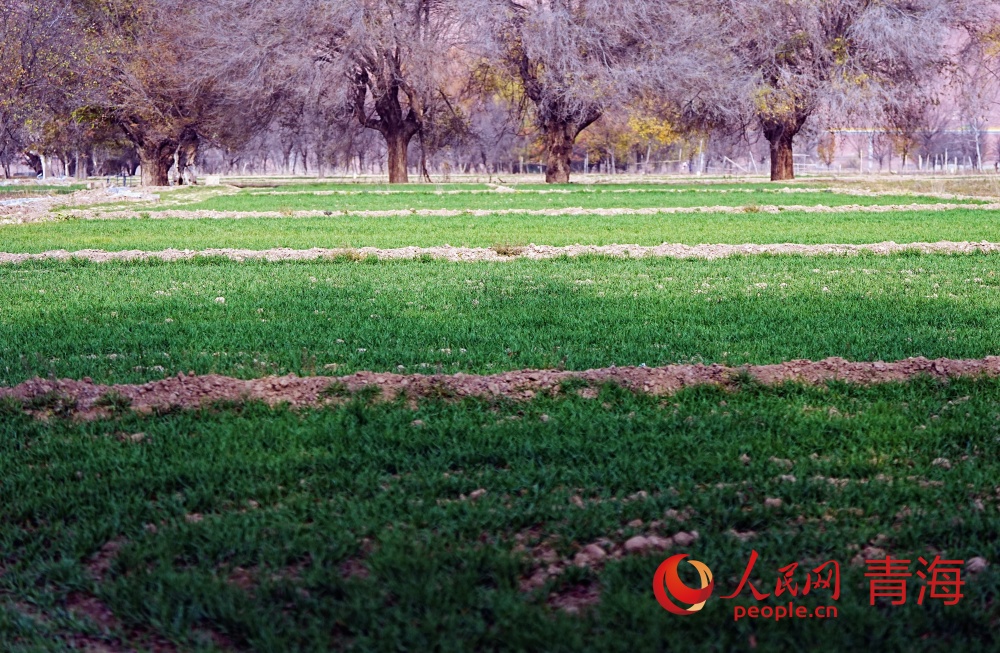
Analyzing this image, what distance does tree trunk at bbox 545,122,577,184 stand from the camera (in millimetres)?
49625

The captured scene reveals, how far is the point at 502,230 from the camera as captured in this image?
18.8 m

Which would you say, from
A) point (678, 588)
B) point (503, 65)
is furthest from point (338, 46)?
point (678, 588)

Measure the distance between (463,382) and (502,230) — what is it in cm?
1315

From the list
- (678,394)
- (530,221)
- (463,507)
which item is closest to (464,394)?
(678,394)

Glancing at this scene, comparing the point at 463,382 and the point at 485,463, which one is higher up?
the point at 463,382

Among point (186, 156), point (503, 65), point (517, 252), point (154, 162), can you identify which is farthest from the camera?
point (186, 156)

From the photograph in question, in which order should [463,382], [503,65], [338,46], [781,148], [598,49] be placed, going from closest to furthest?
[463,382] < [338,46] < [598,49] < [503,65] < [781,148]

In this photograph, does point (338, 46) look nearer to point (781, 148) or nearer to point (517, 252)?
point (781, 148)

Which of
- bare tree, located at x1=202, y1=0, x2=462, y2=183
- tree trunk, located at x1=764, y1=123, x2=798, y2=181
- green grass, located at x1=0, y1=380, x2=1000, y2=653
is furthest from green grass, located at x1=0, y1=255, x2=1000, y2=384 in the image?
tree trunk, located at x1=764, y1=123, x2=798, y2=181

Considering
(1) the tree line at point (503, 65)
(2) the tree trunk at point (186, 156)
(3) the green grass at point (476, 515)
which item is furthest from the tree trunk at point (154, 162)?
(3) the green grass at point (476, 515)

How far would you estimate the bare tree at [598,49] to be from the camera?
42438 millimetres

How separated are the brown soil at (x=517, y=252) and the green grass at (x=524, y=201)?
1136 cm

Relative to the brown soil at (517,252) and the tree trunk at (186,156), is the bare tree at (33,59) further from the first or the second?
the brown soil at (517,252)

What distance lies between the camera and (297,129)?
164 ft
